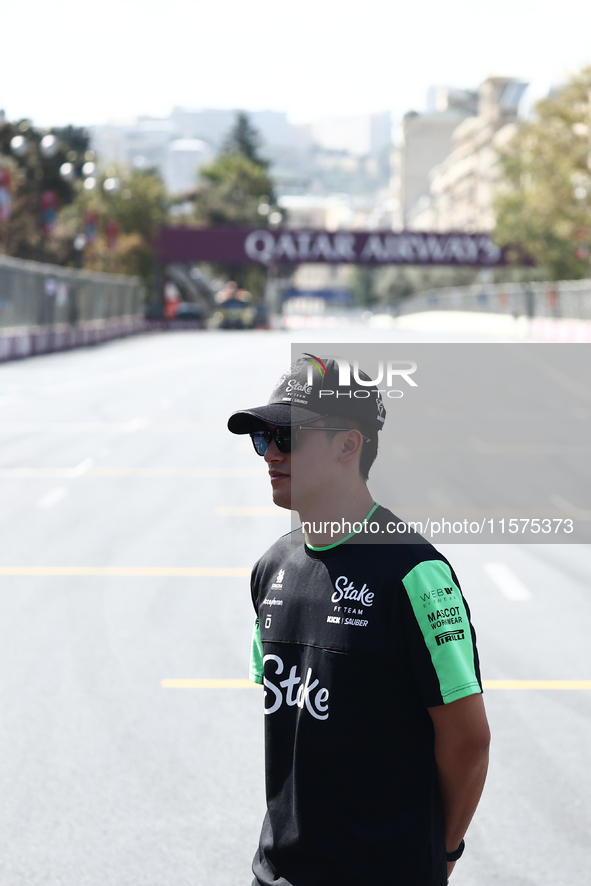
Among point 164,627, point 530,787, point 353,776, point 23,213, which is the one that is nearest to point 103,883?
point 530,787

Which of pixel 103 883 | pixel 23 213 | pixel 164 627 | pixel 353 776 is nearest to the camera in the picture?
pixel 353 776

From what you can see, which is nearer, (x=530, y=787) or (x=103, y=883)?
(x=103, y=883)

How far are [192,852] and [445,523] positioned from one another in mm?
2622

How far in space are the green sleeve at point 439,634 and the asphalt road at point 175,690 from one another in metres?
2.00

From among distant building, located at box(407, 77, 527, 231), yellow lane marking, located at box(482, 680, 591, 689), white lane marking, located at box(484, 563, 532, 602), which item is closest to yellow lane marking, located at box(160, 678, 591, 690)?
yellow lane marking, located at box(482, 680, 591, 689)

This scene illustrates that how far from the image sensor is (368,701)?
2600 mm

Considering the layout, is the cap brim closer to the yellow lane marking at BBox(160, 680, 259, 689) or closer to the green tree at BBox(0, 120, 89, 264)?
the yellow lane marking at BBox(160, 680, 259, 689)

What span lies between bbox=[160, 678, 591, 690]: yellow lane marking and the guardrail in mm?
33349

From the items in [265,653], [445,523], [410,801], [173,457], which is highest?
[445,523]

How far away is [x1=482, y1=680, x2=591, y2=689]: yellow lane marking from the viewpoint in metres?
7.08

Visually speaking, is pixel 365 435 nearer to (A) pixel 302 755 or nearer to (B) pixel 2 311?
(A) pixel 302 755

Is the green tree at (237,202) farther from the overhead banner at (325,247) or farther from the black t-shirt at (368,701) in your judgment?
the black t-shirt at (368,701)

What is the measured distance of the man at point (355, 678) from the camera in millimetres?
2568

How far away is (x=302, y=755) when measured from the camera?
266cm
